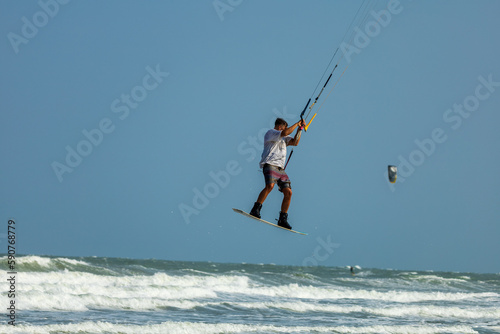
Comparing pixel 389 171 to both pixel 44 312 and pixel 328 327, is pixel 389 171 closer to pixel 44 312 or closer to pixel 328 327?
pixel 328 327

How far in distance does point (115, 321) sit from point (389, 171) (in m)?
11.9

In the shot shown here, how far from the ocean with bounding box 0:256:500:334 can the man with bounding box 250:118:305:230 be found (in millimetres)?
3035

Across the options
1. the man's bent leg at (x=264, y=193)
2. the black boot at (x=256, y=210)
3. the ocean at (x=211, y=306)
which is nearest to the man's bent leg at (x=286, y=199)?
the man's bent leg at (x=264, y=193)

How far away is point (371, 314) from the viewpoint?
2067cm

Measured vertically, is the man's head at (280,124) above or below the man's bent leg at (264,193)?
above

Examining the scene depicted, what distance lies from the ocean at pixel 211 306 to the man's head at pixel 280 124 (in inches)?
184

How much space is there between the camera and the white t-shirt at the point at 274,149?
1455 centimetres

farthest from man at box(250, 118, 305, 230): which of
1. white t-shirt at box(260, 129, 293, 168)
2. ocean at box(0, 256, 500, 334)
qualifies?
ocean at box(0, 256, 500, 334)

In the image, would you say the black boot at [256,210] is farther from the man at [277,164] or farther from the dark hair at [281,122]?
the dark hair at [281,122]

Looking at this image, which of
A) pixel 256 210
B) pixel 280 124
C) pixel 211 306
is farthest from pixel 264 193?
pixel 211 306

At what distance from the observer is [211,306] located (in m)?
20.8

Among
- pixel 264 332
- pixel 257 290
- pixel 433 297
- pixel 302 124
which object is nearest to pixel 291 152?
pixel 302 124

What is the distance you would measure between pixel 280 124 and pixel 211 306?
26.3 feet

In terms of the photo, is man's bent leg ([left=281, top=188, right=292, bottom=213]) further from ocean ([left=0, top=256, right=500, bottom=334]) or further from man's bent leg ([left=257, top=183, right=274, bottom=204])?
ocean ([left=0, top=256, right=500, bottom=334])
